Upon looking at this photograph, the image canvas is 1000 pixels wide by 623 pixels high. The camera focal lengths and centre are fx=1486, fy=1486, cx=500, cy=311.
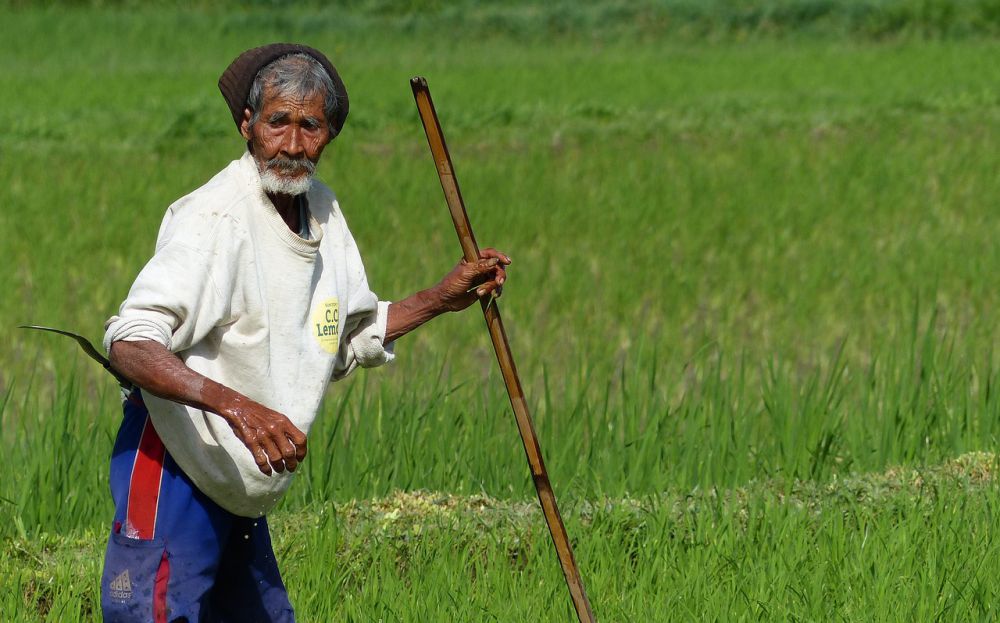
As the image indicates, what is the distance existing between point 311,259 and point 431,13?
59.2 feet

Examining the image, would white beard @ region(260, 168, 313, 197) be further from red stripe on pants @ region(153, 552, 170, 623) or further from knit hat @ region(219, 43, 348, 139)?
red stripe on pants @ region(153, 552, 170, 623)

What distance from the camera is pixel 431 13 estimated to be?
65.8 ft

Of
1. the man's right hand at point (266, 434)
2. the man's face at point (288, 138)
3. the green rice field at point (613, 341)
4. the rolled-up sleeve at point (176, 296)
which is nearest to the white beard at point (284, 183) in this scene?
the man's face at point (288, 138)

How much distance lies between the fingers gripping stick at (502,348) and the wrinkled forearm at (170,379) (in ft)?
1.51

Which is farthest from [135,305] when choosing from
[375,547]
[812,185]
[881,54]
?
[881,54]

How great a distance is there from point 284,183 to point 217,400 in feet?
1.39

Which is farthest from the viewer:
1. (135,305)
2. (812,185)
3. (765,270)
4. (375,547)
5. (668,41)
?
(668,41)

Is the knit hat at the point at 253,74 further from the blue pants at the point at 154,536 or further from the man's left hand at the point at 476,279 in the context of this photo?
the blue pants at the point at 154,536

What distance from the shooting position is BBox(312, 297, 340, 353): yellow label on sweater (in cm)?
248

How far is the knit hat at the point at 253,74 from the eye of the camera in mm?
2404

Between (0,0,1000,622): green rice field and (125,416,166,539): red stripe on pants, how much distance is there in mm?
714

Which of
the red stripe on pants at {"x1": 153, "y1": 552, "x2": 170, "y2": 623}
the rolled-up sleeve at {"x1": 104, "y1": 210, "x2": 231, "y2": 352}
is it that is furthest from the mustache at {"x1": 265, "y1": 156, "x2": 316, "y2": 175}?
the red stripe on pants at {"x1": 153, "y1": 552, "x2": 170, "y2": 623}

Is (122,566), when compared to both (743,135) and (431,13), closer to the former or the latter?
(743,135)

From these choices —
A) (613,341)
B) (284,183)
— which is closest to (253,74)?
(284,183)
